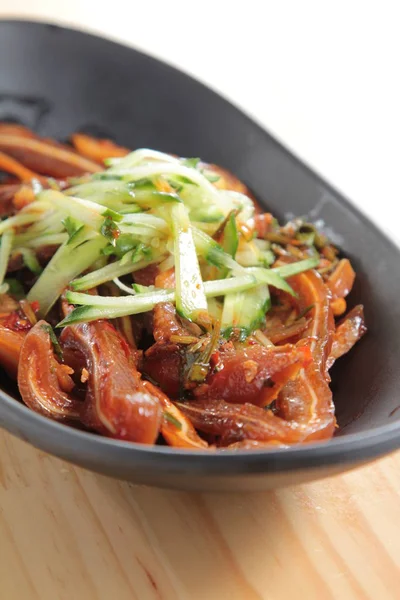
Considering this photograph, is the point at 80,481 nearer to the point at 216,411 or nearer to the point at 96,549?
the point at 96,549

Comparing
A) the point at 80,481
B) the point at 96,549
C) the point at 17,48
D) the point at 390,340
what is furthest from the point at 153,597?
the point at 17,48

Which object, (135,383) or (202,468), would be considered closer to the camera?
(202,468)

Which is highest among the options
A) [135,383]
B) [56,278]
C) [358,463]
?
[358,463]

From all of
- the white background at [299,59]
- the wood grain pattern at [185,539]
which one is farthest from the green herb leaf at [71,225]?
the white background at [299,59]

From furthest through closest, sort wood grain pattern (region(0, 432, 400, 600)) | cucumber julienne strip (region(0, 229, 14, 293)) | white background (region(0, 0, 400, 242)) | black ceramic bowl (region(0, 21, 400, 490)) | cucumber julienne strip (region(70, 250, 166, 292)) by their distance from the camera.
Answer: white background (region(0, 0, 400, 242)), cucumber julienne strip (region(0, 229, 14, 293)), cucumber julienne strip (region(70, 250, 166, 292)), wood grain pattern (region(0, 432, 400, 600)), black ceramic bowl (region(0, 21, 400, 490))

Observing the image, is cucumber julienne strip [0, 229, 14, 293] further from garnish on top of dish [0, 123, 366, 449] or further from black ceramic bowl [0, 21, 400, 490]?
black ceramic bowl [0, 21, 400, 490]

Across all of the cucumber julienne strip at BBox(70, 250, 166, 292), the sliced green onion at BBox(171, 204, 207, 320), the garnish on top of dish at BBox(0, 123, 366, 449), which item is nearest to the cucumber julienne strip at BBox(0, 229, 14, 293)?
the garnish on top of dish at BBox(0, 123, 366, 449)

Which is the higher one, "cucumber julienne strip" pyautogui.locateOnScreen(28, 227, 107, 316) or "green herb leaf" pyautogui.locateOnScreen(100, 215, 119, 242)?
"green herb leaf" pyautogui.locateOnScreen(100, 215, 119, 242)
